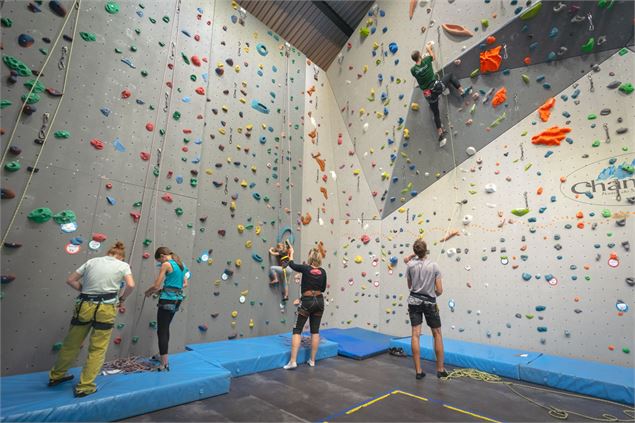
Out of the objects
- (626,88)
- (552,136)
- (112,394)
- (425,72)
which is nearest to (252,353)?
(112,394)

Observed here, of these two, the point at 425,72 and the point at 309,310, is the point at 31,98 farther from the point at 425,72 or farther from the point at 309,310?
the point at 425,72

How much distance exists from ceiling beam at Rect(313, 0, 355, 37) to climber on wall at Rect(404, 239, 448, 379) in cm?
497

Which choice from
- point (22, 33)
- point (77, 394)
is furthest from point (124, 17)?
Result: point (77, 394)

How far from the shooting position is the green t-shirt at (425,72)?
4.66m

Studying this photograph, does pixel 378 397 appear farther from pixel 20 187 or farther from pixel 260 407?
→ pixel 20 187

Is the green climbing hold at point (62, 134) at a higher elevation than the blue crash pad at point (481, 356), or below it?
higher

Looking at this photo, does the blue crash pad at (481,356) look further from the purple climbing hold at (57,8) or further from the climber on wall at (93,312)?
the purple climbing hold at (57,8)

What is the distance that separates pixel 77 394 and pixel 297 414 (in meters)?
1.51

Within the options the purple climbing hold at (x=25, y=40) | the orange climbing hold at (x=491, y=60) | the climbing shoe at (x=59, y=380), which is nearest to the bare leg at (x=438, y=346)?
the climbing shoe at (x=59, y=380)

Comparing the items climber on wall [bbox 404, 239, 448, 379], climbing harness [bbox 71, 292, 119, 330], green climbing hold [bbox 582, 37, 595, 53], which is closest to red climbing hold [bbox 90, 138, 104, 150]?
climbing harness [bbox 71, 292, 119, 330]

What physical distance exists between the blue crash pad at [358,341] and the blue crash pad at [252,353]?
228 mm

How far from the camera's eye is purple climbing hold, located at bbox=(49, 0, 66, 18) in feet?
10.5

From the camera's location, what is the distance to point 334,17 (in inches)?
254

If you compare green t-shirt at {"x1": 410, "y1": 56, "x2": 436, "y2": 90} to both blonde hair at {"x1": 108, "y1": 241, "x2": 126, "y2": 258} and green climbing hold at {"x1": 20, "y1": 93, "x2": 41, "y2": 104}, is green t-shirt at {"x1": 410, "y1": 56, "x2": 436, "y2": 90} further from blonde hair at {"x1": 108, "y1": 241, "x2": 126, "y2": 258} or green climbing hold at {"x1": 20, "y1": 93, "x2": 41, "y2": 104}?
green climbing hold at {"x1": 20, "y1": 93, "x2": 41, "y2": 104}
